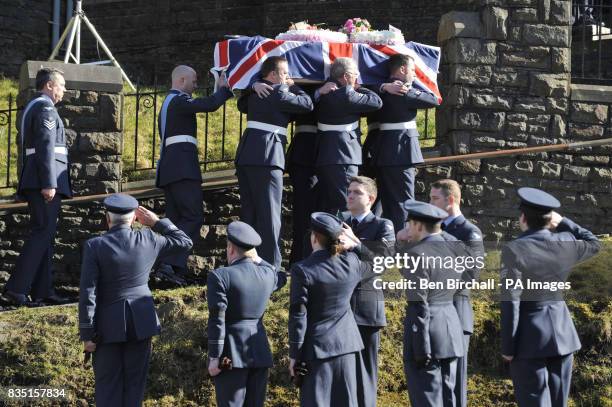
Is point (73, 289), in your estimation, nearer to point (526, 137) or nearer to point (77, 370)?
point (77, 370)

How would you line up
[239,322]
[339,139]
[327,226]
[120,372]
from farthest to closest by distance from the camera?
[339,139] < [120,372] < [239,322] < [327,226]

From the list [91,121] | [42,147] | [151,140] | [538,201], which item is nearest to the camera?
[538,201]

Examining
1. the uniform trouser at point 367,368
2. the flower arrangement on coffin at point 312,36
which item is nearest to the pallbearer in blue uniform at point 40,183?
the flower arrangement on coffin at point 312,36

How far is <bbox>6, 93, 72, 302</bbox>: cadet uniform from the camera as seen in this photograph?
10.1 metres

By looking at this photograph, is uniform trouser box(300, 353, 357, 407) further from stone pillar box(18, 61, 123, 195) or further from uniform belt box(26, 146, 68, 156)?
stone pillar box(18, 61, 123, 195)

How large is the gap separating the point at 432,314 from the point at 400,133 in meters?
2.66

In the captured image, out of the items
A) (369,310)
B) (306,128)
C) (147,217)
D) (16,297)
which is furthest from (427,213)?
(16,297)

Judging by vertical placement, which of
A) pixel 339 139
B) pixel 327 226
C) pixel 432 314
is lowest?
pixel 432 314

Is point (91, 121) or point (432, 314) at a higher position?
point (91, 121)

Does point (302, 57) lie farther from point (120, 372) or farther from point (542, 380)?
point (542, 380)

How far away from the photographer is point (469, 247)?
28.4 feet

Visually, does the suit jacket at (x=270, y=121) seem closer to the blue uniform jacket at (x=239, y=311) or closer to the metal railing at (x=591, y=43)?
the blue uniform jacket at (x=239, y=311)

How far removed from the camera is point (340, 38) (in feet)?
35.9

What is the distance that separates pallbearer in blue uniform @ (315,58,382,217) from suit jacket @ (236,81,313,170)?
0.66 ft
